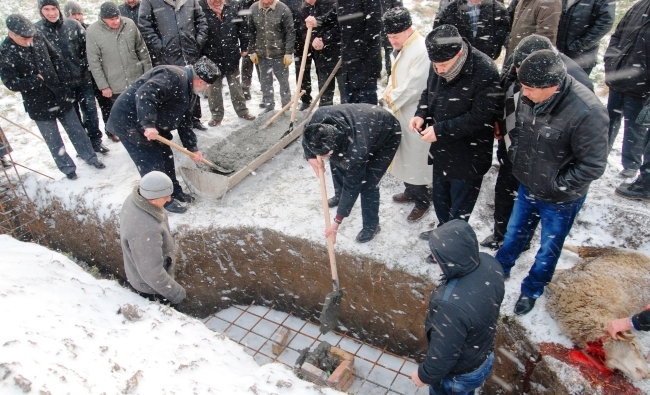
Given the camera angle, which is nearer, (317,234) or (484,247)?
(484,247)

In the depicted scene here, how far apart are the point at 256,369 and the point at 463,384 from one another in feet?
4.79

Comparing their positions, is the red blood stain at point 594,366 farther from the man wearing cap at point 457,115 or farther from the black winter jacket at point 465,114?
the black winter jacket at point 465,114

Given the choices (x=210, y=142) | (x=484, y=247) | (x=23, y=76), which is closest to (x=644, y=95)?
(x=484, y=247)

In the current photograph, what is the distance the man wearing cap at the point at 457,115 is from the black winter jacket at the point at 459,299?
113 centimetres

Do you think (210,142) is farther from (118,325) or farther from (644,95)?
(644,95)

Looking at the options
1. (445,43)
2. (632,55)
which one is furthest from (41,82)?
(632,55)

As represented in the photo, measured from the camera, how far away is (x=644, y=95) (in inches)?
168

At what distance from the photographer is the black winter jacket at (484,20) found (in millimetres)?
4976

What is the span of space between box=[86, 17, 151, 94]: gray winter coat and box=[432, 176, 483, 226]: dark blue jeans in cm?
409

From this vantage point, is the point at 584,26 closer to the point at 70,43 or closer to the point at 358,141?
the point at 358,141

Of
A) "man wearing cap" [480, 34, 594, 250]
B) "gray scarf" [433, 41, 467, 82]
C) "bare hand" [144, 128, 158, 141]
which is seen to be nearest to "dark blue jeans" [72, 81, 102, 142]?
"bare hand" [144, 128, 158, 141]

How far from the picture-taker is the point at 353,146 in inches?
140

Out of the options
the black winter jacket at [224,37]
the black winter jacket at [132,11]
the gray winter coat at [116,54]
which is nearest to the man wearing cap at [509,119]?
the black winter jacket at [224,37]

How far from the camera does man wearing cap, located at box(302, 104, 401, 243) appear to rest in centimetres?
338
